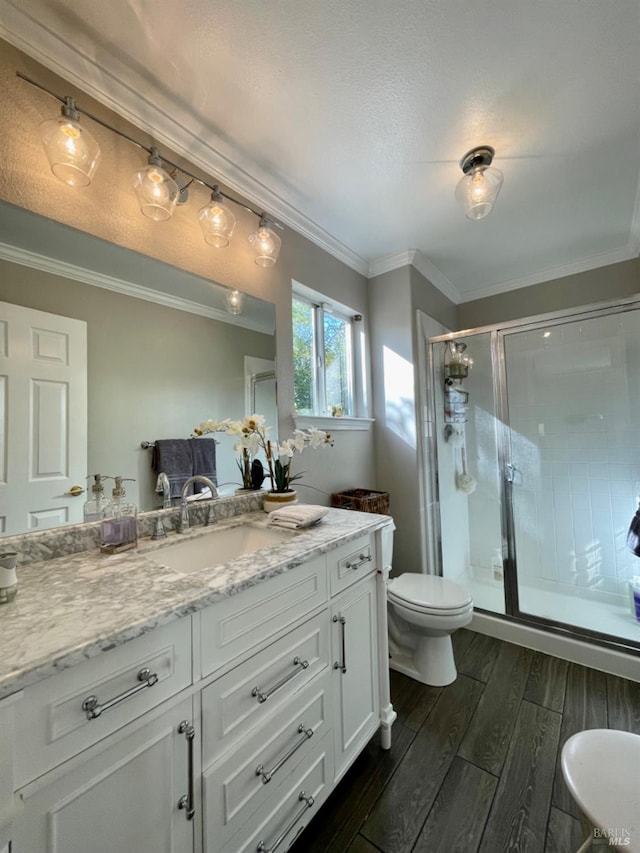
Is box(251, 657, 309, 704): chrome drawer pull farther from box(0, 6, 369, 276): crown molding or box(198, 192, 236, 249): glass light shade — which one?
box(0, 6, 369, 276): crown molding

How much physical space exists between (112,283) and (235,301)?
52cm

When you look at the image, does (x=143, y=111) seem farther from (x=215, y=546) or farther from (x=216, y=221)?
(x=215, y=546)

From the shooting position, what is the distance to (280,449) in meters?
1.55

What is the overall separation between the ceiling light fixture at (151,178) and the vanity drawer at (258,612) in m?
1.31

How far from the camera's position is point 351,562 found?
122 centimetres

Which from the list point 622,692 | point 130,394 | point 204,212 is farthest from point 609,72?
point 622,692

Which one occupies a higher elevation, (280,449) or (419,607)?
(280,449)

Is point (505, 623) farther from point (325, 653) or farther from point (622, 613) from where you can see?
point (325, 653)

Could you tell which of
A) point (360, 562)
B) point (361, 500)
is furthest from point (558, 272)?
point (360, 562)

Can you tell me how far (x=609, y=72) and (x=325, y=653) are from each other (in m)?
2.20

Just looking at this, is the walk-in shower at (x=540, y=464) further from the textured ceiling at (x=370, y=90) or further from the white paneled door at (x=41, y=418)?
the white paneled door at (x=41, y=418)

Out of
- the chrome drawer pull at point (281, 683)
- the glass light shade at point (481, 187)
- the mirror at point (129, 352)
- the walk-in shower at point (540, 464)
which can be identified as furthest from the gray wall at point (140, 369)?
the walk-in shower at point (540, 464)

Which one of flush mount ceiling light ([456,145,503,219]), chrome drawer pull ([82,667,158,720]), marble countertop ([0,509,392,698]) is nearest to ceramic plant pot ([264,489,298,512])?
marble countertop ([0,509,392,698])

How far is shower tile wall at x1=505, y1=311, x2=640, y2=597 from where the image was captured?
230 cm
